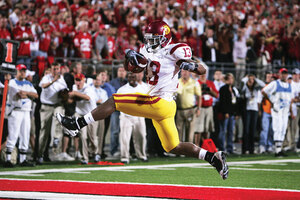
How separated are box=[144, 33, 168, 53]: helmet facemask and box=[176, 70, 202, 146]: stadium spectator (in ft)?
20.4

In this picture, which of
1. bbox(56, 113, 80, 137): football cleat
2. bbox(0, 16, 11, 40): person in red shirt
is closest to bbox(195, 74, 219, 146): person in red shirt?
bbox(0, 16, 11, 40): person in red shirt

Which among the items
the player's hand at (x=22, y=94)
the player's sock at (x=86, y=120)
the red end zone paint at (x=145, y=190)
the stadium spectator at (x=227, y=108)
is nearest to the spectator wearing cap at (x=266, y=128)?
the stadium spectator at (x=227, y=108)

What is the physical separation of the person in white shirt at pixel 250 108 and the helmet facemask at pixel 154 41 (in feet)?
25.3

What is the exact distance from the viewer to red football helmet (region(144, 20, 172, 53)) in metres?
6.42

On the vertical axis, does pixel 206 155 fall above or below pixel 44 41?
below

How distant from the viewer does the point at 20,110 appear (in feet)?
34.1

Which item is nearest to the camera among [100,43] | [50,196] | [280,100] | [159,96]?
[50,196]

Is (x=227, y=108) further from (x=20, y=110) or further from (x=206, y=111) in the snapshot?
(x=20, y=110)

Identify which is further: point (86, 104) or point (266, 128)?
point (266, 128)

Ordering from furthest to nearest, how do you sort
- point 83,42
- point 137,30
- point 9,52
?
1. point 137,30
2. point 83,42
3. point 9,52

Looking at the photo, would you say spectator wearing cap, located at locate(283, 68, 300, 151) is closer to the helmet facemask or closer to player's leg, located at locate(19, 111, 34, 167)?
player's leg, located at locate(19, 111, 34, 167)

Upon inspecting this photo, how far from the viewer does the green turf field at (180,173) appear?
750 centimetres

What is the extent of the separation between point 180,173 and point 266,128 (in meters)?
5.77

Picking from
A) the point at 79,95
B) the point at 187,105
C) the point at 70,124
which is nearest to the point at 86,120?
the point at 70,124
